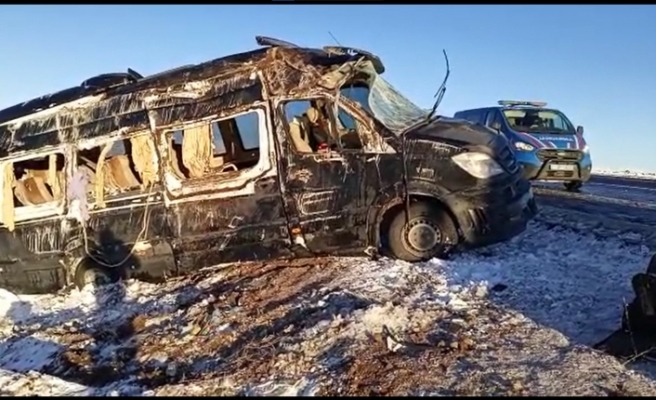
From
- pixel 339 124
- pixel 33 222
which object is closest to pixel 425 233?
pixel 339 124

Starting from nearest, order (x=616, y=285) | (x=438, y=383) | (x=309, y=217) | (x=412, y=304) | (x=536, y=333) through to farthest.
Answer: (x=438, y=383) → (x=536, y=333) → (x=412, y=304) → (x=616, y=285) → (x=309, y=217)

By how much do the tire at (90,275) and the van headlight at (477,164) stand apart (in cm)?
443

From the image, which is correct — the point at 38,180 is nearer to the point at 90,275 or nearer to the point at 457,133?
the point at 90,275

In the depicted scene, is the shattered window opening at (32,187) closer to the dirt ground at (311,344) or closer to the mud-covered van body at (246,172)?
the mud-covered van body at (246,172)

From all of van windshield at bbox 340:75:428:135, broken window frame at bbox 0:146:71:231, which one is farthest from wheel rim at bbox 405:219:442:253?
broken window frame at bbox 0:146:71:231

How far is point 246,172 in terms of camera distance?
7488 millimetres

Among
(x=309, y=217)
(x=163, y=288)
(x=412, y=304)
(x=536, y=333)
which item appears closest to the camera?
(x=536, y=333)

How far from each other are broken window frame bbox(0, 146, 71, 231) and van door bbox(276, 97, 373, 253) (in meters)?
2.91

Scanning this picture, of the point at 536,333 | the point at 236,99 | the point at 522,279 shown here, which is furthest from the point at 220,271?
the point at 536,333

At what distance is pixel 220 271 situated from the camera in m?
7.76

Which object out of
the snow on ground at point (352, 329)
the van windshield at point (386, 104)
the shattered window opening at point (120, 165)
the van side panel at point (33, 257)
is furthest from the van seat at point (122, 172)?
the van windshield at point (386, 104)

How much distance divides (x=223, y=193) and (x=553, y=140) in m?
8.39

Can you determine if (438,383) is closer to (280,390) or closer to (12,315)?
(280,390)

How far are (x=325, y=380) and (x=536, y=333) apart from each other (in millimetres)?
1759
